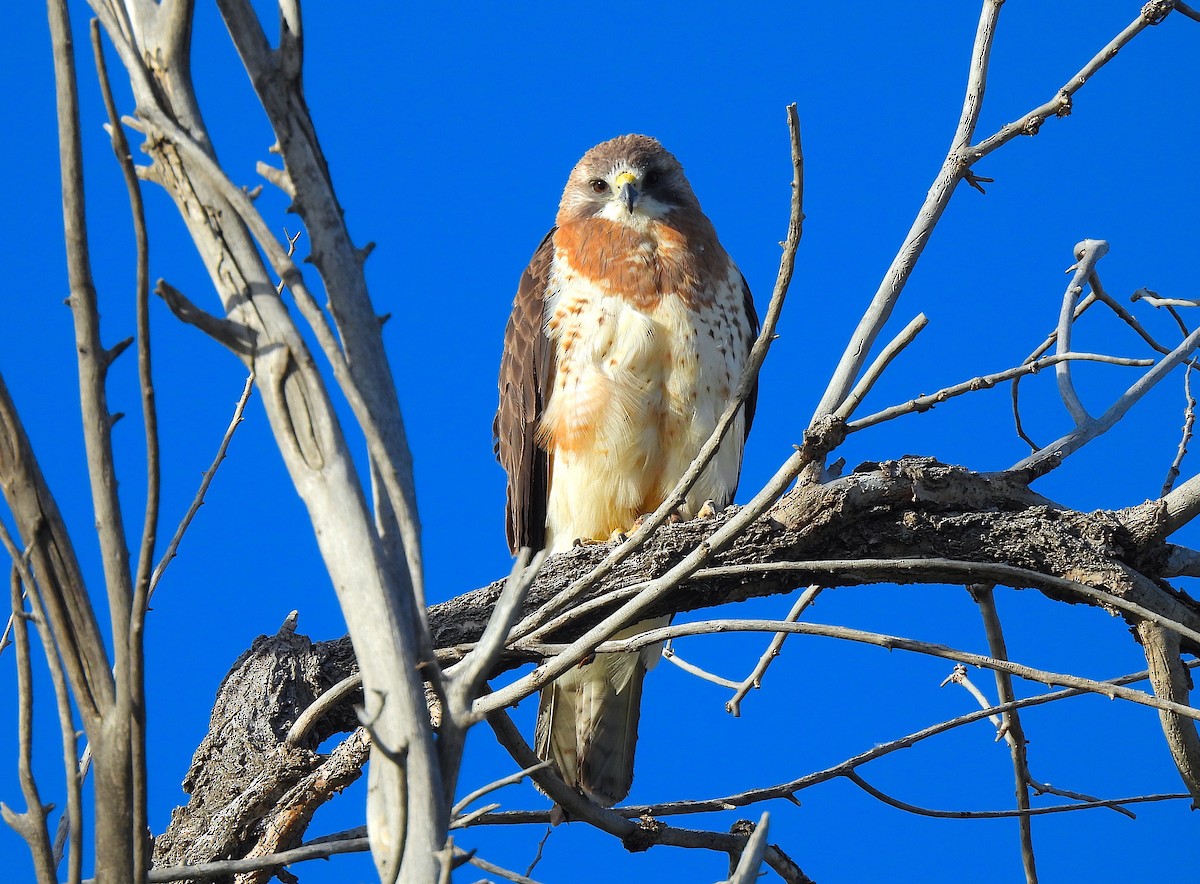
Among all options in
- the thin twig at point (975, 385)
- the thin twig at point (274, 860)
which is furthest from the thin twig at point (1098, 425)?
the thin twig at point (274, 860)

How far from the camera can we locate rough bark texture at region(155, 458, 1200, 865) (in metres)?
2.29

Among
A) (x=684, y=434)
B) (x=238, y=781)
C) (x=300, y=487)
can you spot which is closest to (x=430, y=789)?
(x=300, y=487)

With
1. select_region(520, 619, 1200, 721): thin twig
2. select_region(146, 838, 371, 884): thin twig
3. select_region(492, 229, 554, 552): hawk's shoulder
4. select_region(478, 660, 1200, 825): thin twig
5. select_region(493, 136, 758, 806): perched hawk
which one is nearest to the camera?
select_region(146, 838, 371, 884): thin twig

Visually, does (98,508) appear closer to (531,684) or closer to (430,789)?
(430,789)

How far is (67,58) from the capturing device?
114cm

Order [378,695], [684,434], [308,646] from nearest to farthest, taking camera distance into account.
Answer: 1. [378,695]
2. [308,646]
3. [684,434]

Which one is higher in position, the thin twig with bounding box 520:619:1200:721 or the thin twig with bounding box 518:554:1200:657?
the thin twig with bounding box 518:554:1200:657

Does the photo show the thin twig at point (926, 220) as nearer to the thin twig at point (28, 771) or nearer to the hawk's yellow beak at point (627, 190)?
the thin twig at point (28, 771)

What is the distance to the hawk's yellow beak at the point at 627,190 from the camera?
13.0 feet

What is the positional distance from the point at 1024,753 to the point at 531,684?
1646mm

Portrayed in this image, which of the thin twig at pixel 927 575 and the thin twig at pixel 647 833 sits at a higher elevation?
the thin twig at pixel 927 575

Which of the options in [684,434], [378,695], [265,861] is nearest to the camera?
[378,695]

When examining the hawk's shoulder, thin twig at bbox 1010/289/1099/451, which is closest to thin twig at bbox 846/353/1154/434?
thin twig at bbox 1010/289/1099/451

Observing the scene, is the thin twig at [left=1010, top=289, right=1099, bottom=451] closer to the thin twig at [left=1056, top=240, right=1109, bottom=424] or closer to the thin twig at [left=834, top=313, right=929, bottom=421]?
the thin twig at [left=1056, top=240, right=1109, bottom=424]
